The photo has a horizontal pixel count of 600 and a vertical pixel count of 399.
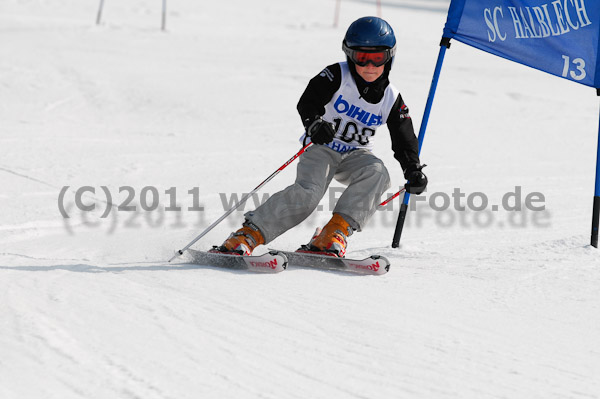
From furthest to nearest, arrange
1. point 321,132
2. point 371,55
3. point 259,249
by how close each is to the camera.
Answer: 1. point 259,249
2. point 371,55
3. point 321,132

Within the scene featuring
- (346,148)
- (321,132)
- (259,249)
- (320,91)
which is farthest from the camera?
(259,249)

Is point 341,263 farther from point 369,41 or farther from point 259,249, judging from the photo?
point 369,41

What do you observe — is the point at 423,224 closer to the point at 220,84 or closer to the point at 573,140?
the point at 573,140

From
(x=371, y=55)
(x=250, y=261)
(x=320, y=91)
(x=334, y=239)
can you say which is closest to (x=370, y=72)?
(x=371, y=55)

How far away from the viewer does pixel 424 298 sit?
362 centimetres

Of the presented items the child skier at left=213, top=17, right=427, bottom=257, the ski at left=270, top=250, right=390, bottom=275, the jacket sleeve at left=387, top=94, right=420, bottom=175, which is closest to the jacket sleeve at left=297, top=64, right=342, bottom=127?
the child skier at left=213, top=17, right=427, bottom=257

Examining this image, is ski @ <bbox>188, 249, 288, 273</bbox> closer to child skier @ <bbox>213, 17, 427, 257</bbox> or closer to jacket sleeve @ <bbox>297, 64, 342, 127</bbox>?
child skier @ <bbox>213, 17, 427, 257</bbox>

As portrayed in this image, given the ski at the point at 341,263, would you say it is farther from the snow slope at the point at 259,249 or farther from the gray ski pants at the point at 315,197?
the gray ski pants at the point at 315,197

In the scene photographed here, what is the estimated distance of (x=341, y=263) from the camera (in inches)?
158

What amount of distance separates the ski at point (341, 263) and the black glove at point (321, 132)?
2.08ft

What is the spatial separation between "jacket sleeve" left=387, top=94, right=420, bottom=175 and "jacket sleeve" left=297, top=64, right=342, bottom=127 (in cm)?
38

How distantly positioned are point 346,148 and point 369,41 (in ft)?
2.27

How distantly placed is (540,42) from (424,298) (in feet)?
6.47

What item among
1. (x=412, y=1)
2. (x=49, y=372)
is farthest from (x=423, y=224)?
(x=412, y=1)
